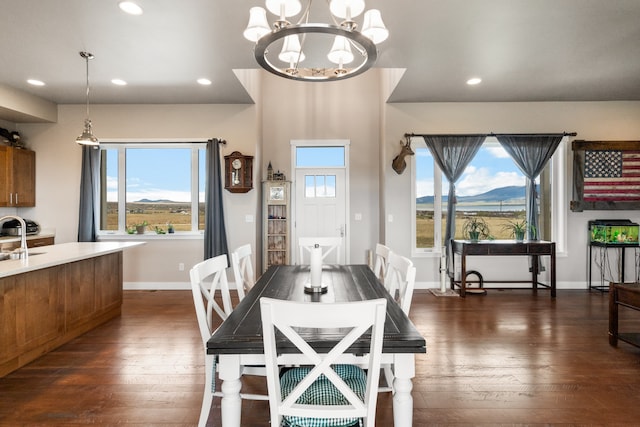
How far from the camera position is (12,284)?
2502 mm

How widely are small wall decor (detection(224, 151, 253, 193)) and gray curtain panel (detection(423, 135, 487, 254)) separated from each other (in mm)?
2678

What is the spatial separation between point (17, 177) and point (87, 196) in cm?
93

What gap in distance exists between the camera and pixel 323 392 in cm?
148

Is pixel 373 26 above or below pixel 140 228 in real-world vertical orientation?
above

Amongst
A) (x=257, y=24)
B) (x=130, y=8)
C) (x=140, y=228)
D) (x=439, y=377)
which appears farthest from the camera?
(x=140, y=228)

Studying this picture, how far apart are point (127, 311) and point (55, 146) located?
2884 mm

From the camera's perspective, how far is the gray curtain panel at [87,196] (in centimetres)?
484

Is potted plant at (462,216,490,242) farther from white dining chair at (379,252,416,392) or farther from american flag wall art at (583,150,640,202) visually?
white dining chair at (379,252,416,392)

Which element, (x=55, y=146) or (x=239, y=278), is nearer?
(x=239, y=278)

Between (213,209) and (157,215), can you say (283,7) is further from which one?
(157,215)

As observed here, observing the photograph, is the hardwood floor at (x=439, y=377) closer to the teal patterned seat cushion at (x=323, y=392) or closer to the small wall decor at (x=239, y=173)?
the teal patterned seat cushion at (x=323, y=392)

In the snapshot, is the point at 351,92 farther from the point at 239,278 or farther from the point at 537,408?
the point at 537,408

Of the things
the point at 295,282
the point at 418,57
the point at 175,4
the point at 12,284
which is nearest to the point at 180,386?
the point at 295,282

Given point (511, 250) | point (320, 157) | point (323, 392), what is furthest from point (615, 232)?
point (323, 392)
